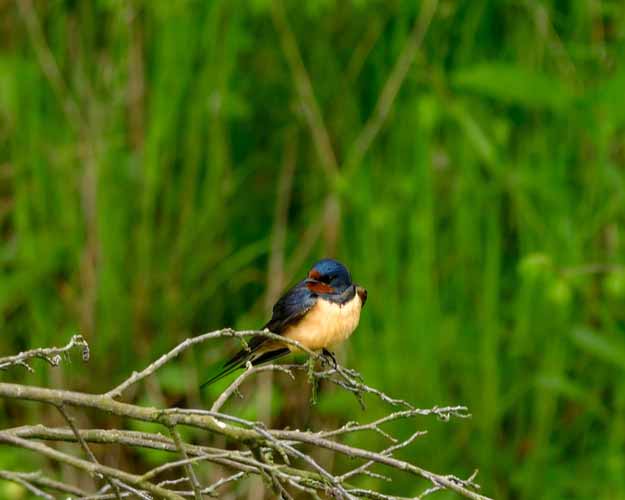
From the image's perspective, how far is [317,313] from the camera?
9.70 ft

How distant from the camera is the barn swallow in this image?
9.58 feet

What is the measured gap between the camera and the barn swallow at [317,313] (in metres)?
2.92

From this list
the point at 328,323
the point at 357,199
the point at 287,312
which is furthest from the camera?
the point at 357,199

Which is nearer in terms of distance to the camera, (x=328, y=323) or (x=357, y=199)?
(x=328, y=323)

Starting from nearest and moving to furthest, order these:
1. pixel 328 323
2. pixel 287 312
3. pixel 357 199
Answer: pixel 328 323 < pixel 287 312 < pixel 357 199

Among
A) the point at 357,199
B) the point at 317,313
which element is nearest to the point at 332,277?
the point at 317,313

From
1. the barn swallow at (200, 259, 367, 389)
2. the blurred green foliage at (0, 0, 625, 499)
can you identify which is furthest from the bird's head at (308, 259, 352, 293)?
the blurred green foliage at (0, 0, 625, 499)

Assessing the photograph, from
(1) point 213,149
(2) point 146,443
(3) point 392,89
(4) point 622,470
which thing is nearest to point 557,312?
(4) point 622,470

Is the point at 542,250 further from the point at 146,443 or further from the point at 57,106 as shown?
the point at 146,443

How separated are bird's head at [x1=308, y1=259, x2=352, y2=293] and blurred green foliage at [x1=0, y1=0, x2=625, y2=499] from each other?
1.33 meters

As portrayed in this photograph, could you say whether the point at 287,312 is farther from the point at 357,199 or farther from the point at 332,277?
the point at 357,199

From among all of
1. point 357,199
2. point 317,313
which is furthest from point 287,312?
point 357,199

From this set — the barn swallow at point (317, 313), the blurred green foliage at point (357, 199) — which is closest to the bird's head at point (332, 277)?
the barn swallow at point (317, 313)

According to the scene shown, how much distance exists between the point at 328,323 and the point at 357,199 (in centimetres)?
153
